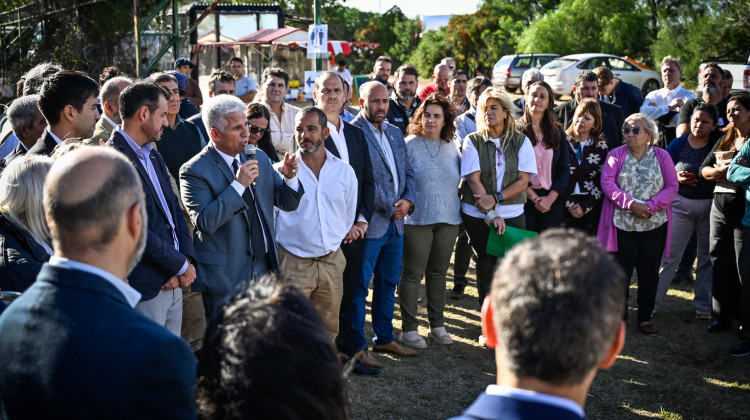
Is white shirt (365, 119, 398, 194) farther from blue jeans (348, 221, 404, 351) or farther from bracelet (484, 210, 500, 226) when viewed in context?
bracelet (484, 210, 500, 226)

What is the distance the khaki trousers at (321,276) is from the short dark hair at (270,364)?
3303mm

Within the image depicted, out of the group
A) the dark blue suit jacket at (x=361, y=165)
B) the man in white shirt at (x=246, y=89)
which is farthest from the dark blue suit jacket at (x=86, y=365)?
the man in white shirt at (x=246, y=89)

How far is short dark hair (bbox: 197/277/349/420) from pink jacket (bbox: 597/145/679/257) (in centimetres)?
516

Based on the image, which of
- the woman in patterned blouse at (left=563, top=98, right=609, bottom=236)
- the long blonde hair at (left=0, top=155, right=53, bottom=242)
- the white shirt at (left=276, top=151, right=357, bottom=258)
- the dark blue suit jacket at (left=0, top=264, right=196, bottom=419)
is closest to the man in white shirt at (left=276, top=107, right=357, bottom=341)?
the white shirt at (left=276, top=151, right=357, bottom=258)

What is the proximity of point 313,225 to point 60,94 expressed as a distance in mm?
1822

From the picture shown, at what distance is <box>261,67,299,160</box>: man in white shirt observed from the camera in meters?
7.11

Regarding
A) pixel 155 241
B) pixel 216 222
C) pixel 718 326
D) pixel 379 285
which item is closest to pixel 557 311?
pixel 155 241

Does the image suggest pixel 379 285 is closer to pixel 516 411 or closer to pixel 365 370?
pixel 365 370

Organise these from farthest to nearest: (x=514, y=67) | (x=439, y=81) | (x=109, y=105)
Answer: (x=514, y=67), (x=439, y=81), (x=109, y=105)

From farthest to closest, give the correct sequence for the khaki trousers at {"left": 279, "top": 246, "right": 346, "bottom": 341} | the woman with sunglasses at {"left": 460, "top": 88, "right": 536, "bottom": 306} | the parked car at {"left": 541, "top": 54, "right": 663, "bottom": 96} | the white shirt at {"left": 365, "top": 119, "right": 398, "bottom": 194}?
the parked car at {"left": 541, "top": 54, "right": 663, "bottom": 96}, the woman with sunglasses at {"left": 460, "top": 88, "right": 536, "bottom": 306}, the white shirt at {"left": 365, "top": 119, "right": 398, "bottom": 194}, the khaki trousers at {"left": 279, "top": 246, "right": 346, "bottom": 341}

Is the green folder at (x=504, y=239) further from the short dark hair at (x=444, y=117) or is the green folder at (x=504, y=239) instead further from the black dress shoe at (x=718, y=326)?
the black dress shoe at (x=718, y=326)

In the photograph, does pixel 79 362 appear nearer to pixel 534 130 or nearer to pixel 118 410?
pixel 118 410

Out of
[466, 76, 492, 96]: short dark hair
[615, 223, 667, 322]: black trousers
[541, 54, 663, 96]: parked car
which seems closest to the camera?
[615, 223, 667, 322]: black trousers

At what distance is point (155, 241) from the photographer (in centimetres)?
364
